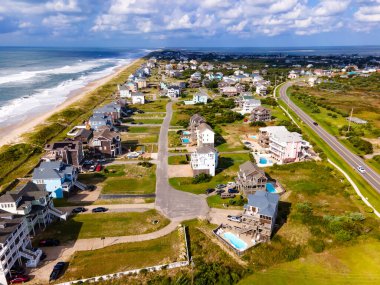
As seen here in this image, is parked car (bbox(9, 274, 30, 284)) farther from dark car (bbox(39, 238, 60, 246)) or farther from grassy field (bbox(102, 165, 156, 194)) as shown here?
grassy field (bbox(102, 165, 156, 194))

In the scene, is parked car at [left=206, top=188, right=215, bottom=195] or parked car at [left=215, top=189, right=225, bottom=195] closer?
parked car at [left=215, top=189, right=225, bottom=195]

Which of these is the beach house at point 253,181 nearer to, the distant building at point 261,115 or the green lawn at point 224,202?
the green lawn at point 224,202

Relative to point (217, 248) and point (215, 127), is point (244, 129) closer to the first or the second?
point (215, 127)

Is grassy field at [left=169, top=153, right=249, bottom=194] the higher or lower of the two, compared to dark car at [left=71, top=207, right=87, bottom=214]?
higher

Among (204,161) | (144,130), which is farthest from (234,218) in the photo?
(144,130)

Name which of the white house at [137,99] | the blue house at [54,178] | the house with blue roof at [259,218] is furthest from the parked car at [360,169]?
the white house at [137,99]

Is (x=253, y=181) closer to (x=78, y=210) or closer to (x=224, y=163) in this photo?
(x=224, y=163)

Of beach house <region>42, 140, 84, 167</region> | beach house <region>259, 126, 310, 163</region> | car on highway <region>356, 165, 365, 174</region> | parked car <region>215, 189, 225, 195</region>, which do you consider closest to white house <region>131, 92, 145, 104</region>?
beach house <region>42, 140, 84, 167</region>
